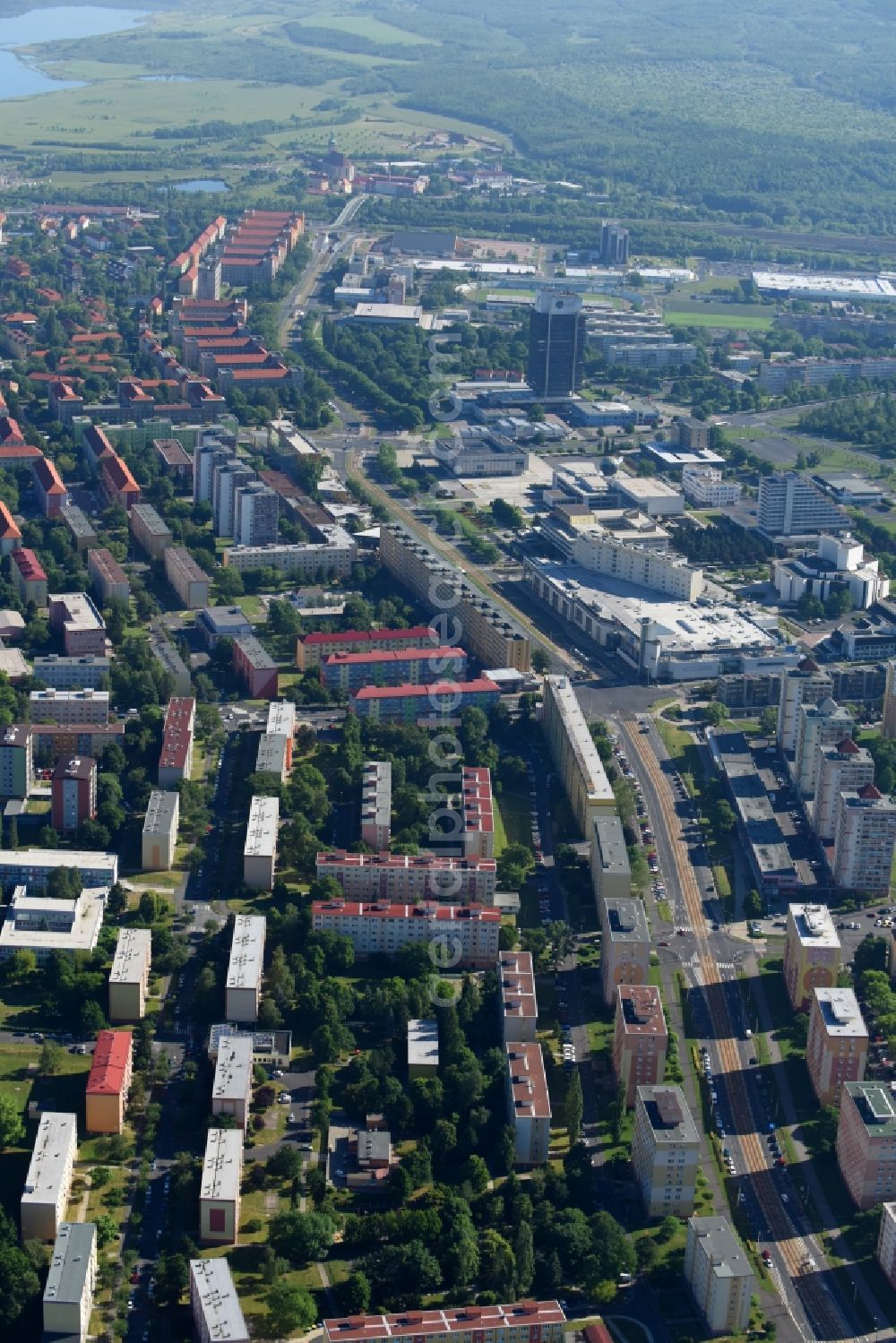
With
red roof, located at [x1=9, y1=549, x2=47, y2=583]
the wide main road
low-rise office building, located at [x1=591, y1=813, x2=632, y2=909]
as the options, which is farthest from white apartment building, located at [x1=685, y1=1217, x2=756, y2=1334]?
red roof, located at [x1=9, y1=549, x2=47, y2=583]

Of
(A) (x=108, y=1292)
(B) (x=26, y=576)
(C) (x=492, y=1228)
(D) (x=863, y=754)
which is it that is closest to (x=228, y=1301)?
(A) (x=108, y=1292)

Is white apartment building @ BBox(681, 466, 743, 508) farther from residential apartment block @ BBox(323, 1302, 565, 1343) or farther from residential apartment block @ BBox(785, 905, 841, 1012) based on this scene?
residential apartment block @ BBox(323, 1302, 565, 1343)

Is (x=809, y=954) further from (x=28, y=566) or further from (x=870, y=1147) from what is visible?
(x=28, y=566)

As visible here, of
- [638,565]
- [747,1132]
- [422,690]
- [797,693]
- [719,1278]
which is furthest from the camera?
[638,565]

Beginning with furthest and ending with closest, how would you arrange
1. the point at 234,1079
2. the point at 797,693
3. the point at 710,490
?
the point at 710,490
the point at 797,693
the point at 234,1079

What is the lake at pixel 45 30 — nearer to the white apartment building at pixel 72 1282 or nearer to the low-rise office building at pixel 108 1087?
the low-rise office building at pixel 108 1087

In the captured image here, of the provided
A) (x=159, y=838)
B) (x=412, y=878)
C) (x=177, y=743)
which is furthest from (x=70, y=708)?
(x=412, y=878)

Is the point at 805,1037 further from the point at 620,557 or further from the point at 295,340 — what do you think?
the point at 295,340
